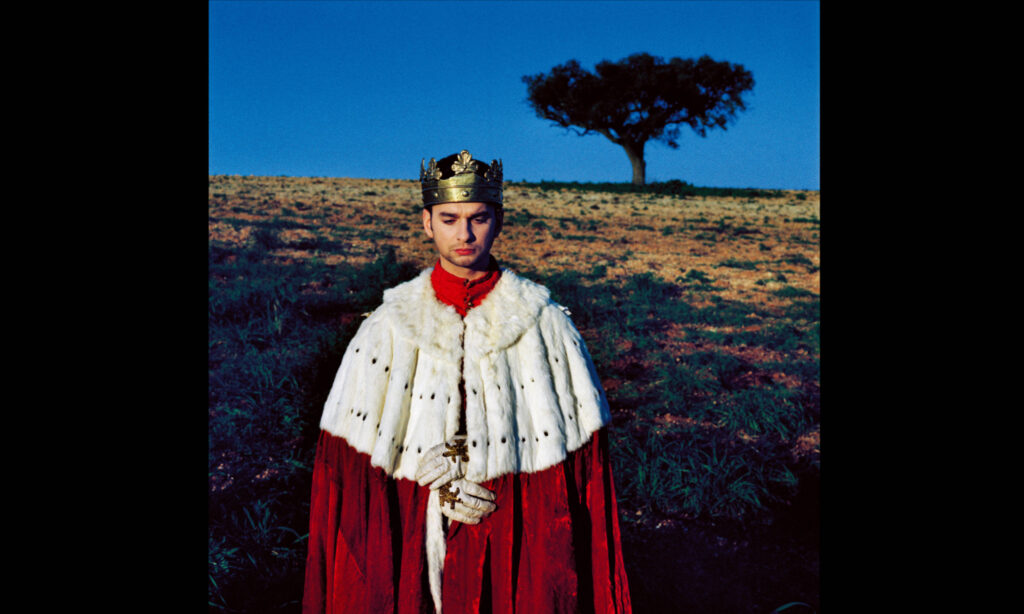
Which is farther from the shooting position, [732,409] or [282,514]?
[732,409]

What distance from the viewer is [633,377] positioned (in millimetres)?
7145

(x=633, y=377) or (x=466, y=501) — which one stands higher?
(x=466, y=501)

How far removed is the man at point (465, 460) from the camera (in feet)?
6.51

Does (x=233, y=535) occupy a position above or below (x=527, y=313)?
below

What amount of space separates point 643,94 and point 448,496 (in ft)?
109

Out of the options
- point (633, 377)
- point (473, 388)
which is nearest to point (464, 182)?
point (473, 388)

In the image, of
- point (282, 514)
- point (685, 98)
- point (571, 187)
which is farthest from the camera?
point (685, 98)

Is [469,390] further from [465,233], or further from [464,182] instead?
[464,182]

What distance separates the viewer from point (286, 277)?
9062mm

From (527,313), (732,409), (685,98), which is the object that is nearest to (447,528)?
(527,313)

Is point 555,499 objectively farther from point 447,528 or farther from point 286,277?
point 286,277

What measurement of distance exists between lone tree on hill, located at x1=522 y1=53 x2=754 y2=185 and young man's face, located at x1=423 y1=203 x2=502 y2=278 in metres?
30.8

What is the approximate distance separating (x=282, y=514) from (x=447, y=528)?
2878 mm

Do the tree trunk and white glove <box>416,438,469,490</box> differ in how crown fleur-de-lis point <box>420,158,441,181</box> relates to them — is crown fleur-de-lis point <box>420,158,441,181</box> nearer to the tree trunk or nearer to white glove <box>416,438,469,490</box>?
white glove <box>416,438,469,490</box>
